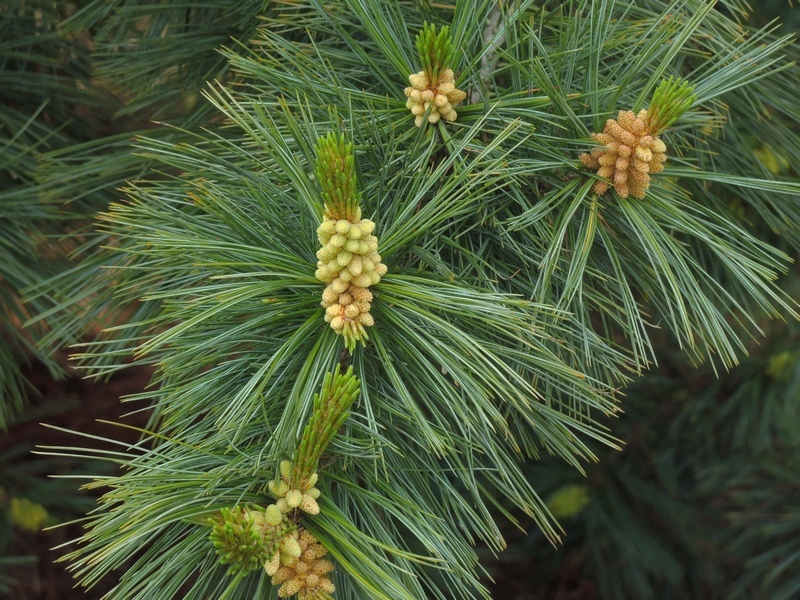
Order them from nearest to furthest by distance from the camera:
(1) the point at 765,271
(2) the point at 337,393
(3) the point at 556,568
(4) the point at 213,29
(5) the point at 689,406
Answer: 1. (2) the point at 337,393
2. (1) the point at 765,271
3. (4) the point at 213,29
4. (5) the point at 689,406
5. (3) the point at 556,568

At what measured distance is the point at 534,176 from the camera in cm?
67

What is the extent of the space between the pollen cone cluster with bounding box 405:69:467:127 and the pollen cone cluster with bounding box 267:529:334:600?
0.32 m

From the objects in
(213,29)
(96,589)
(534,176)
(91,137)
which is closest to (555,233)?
(534,176)

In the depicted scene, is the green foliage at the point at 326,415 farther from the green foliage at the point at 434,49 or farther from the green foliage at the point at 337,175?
the green foliage at the point at 434,49

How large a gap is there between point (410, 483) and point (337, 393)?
0.15 m

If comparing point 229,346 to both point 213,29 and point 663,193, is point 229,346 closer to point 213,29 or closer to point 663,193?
point 663,193

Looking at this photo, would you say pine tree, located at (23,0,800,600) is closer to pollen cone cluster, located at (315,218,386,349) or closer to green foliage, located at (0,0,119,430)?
pollen cone cluster, located at (315,218,386,349)

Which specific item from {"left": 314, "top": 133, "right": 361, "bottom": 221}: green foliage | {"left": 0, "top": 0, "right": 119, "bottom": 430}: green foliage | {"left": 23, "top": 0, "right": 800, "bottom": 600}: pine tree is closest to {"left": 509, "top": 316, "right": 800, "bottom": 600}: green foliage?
{"left": 23, "top": 0, "right": 800, "bottom": 600}: pine tree

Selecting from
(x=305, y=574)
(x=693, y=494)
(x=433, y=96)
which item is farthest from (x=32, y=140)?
(x=693, y=494)

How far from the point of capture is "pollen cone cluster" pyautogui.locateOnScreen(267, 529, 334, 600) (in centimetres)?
50

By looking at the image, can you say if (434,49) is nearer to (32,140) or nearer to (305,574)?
(305,574)

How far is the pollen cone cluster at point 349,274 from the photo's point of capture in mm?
491

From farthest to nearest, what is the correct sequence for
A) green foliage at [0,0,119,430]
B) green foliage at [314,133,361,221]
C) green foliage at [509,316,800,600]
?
green foliage at [509,316,800,600]
green foliage at [0,0,119,430]
green foliage at [314,133,361,221]

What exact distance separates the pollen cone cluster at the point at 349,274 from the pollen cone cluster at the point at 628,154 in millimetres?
207
